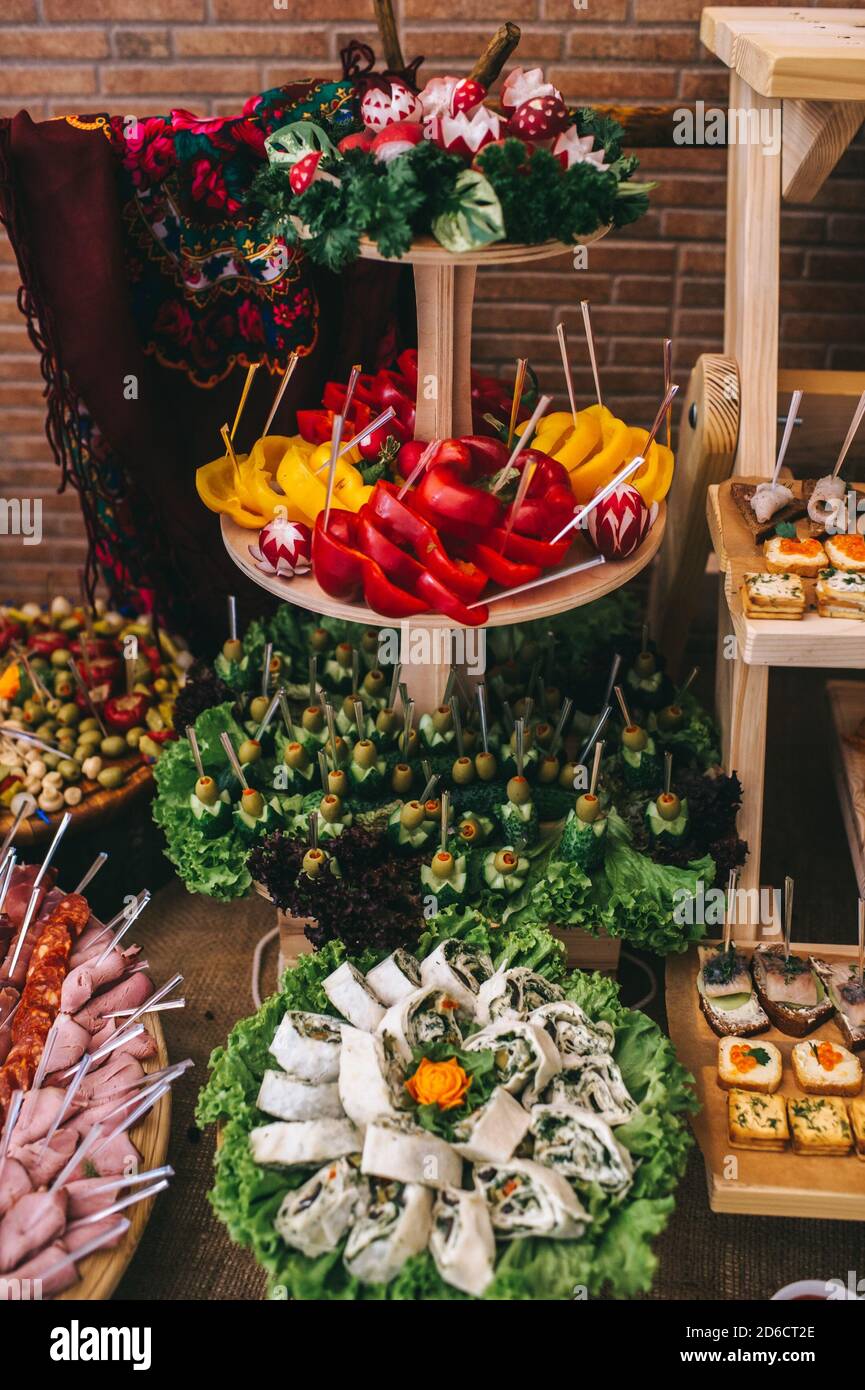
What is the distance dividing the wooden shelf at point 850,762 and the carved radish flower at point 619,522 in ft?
2.54

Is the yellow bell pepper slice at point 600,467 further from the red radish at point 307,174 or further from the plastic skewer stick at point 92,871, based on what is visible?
the plastic skewer stick at point 92,871

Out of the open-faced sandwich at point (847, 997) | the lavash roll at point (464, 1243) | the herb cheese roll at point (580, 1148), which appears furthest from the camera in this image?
the open-faced sandwich at point (847, 997)

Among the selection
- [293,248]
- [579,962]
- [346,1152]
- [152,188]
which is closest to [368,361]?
[293,248]

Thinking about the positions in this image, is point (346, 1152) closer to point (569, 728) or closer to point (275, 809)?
point (275, 809)

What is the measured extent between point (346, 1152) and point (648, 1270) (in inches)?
18.5

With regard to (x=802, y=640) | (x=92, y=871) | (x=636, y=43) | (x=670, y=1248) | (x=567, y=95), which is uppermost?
(x=636, y=43)

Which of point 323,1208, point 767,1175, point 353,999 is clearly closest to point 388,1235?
point 323,1208

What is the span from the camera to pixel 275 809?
243 centimetres

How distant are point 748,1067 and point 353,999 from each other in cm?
69

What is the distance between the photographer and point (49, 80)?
3.10 meters

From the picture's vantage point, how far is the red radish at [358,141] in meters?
1.96

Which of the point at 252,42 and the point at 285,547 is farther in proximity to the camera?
the point at 252,42

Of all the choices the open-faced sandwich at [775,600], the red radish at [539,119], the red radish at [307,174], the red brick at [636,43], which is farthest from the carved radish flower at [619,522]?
the red brick at [636,43]

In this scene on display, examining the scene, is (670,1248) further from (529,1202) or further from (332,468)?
(332,468)
